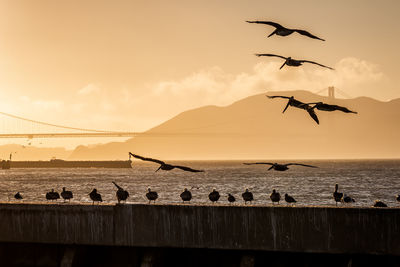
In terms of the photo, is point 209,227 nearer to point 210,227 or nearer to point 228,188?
point 210,227

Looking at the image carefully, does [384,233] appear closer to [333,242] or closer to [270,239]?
[333,242]

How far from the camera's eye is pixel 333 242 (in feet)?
41.2

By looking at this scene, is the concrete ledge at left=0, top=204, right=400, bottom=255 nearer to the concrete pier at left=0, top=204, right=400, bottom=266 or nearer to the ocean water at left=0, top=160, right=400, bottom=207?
the concrete pier at left=0, top=204, right=400, bottom=266

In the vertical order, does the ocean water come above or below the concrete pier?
below

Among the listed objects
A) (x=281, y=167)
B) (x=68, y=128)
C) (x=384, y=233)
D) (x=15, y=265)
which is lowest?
(x=15, y=265)

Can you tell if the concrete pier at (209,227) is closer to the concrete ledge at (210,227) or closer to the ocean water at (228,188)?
the concrete ledge at (210,227)

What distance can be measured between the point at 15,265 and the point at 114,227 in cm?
295

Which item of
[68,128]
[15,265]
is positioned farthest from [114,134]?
[15,265]

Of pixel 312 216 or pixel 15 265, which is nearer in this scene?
pixel 312 216

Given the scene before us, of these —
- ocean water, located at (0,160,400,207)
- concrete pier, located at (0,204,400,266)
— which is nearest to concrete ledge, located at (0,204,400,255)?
concrete pier, located at (0,204,400,266)

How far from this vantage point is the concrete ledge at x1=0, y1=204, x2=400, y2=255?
12453mm

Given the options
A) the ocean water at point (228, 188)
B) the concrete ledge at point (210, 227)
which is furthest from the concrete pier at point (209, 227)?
the ocean water at point (228, 188)

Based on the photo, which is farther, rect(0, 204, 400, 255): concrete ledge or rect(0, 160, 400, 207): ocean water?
rect(0, 160, 400, 207): ocean water

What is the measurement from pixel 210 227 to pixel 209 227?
0.02 meters
